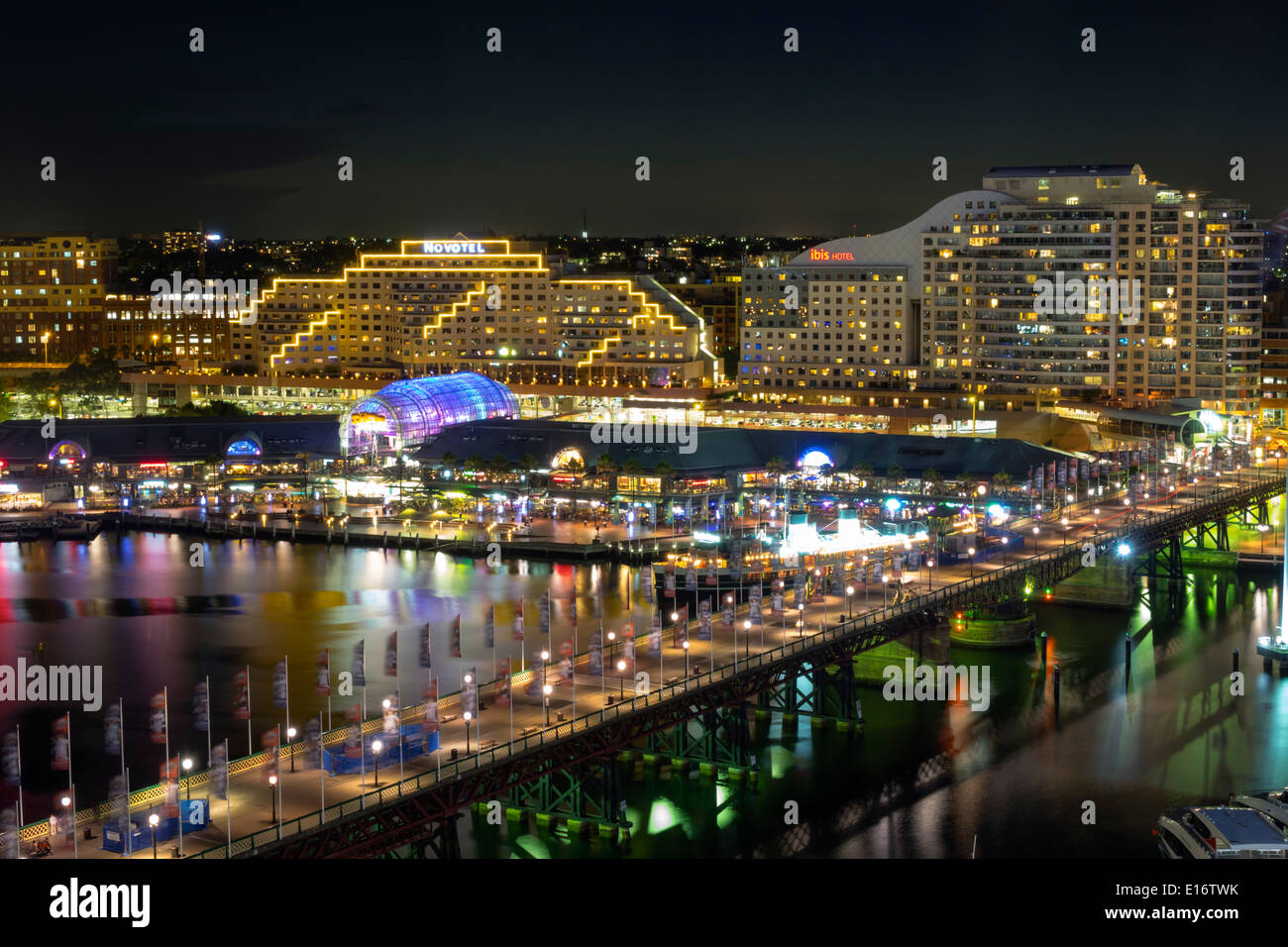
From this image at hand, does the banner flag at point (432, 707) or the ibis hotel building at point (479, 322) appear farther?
the ibis hotel building at point (479, 322)

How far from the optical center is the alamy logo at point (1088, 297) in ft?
254

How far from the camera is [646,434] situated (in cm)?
6694

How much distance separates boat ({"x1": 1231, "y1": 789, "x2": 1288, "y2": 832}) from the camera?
27031mm

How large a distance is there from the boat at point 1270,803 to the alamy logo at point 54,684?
21801 mm

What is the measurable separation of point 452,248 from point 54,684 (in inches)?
2355

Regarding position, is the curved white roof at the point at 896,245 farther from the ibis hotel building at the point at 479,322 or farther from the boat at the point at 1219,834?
the boat at the point at 1219,834

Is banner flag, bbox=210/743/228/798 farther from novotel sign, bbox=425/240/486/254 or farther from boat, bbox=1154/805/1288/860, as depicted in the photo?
novotel sign, bbox=425/240/486/254

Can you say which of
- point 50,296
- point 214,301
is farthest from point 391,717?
point 50,296

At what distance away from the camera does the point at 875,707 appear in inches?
1395

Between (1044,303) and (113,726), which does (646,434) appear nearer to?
(1044,303)

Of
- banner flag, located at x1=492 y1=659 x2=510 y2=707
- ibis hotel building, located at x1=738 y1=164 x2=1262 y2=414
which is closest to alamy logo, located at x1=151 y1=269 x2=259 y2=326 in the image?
ibis hotel building, located at x1=738 y1=164 x2=1262 y2=414
